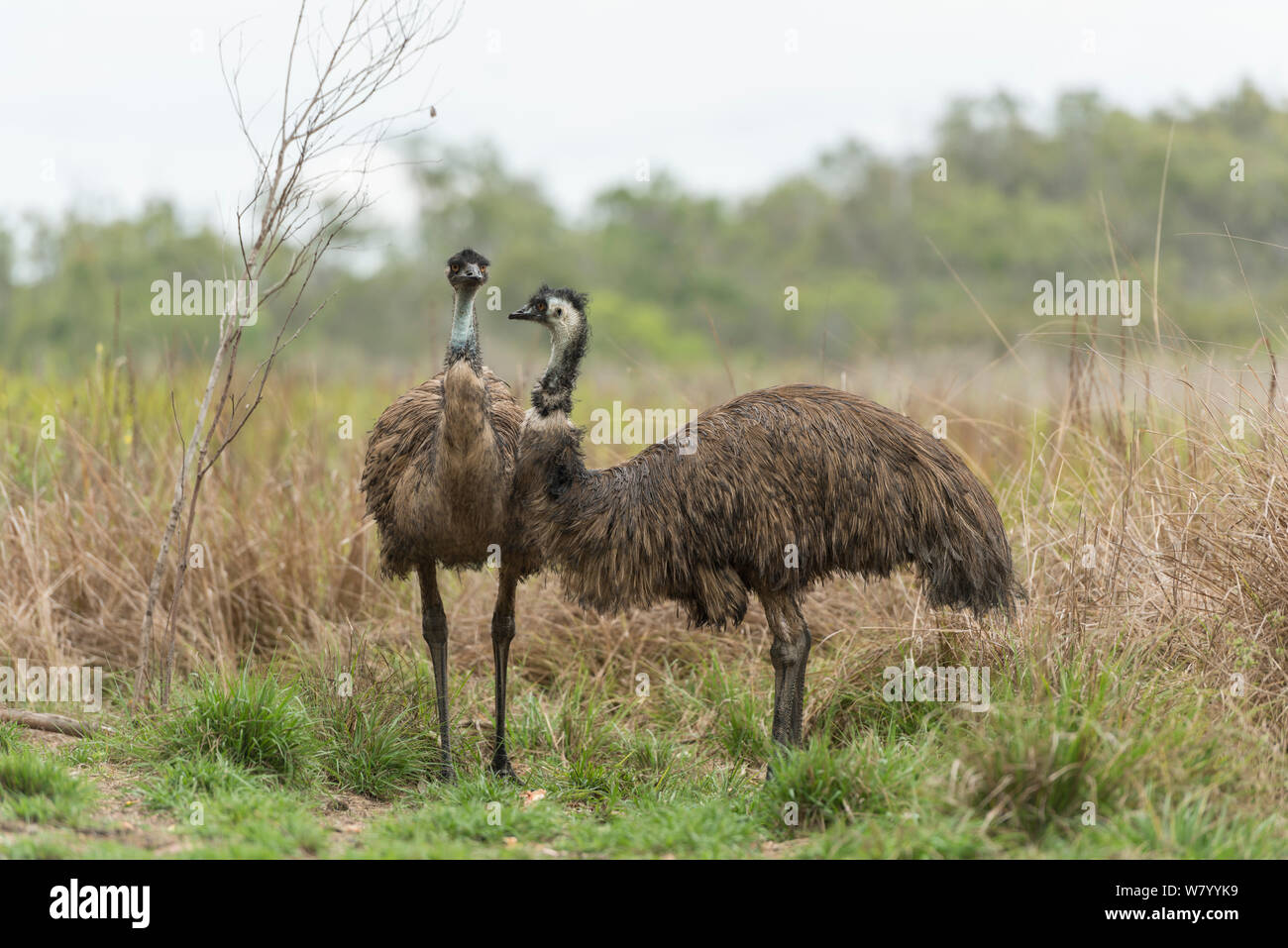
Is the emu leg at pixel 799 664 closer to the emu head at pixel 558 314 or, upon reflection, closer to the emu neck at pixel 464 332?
the emu head at pixel 558 314

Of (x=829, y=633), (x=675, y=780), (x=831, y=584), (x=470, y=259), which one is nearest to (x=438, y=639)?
(x=675, y=780)

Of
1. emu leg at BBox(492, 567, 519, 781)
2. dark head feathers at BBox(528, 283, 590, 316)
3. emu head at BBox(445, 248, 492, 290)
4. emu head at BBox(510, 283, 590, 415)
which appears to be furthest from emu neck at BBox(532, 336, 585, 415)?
emu leg at BBox(492, 567, 519, 781)

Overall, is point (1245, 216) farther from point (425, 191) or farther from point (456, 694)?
point (456, 694)

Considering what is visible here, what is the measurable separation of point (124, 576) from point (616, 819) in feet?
12.3

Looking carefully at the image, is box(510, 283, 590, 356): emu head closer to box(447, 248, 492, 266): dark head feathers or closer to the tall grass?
box(447, 248, 492, 266): dark head feathers

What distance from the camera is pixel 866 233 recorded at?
128 ft

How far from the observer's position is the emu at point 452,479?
213 inches

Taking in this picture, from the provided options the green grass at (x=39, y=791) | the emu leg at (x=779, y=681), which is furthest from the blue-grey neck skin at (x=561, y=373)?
the green grass at (x=39, y=791)

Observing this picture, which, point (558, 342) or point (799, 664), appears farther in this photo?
point (799, 664)

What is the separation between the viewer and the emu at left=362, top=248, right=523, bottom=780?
17.8ft

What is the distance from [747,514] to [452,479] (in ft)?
4.14

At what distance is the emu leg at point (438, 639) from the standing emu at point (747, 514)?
764 millimetres

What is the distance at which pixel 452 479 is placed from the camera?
5.44m

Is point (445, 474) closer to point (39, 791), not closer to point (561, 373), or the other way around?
point (561, 373)
